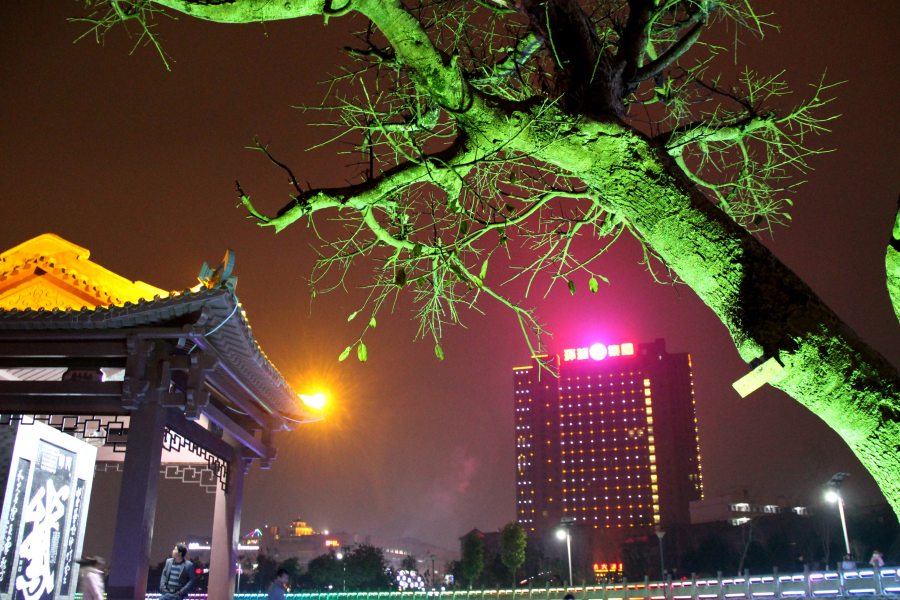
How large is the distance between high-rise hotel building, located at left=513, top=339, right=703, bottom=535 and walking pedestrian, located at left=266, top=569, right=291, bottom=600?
8737 centimetres

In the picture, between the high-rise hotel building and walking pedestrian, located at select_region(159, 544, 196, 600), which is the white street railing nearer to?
walking pedestrian, located at select_region(159, 544, 196, 600)

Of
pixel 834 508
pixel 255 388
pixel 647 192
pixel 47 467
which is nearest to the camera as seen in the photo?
pixel 647 192

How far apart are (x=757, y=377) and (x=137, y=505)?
24.4ft

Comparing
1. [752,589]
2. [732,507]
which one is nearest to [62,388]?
[752,589]

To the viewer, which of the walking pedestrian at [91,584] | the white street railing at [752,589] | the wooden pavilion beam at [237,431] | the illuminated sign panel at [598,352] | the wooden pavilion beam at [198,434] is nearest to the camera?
the walking pedestrian at [91,584]

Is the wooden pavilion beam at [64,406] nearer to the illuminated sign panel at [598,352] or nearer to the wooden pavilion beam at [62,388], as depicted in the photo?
the wooden pavilion beam at [62,388]

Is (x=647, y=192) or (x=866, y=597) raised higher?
(x=647, y=192)

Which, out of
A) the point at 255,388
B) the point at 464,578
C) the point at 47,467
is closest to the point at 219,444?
the point at 255,388

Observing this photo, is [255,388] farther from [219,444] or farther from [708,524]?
[708,524]

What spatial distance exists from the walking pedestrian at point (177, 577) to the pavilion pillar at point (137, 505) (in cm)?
33

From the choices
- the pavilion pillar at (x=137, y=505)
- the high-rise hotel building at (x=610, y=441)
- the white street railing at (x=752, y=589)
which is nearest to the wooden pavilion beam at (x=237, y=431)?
the pavilion pillar at (x=137, y=505)

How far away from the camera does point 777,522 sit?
54.2 meters

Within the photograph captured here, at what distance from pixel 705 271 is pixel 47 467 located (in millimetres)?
9187

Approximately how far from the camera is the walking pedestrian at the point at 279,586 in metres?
7.91
